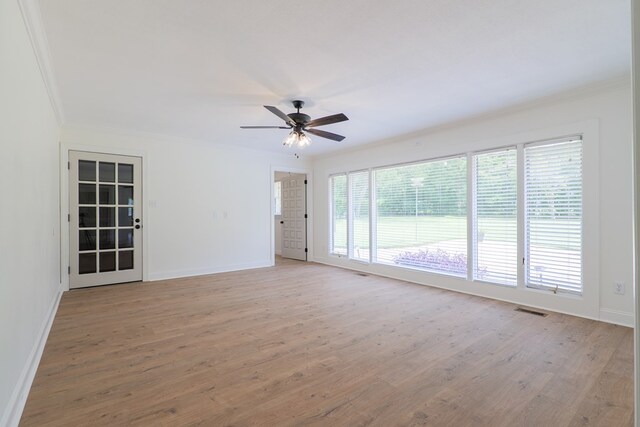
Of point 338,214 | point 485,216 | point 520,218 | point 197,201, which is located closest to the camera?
point 520,218

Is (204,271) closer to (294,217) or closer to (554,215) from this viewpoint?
(294,217)

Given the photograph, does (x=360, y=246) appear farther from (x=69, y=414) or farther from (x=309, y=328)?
(x=69, y=414)

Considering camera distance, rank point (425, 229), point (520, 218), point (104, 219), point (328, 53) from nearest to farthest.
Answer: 1. point (328, 53)
2. point (520, 218)
3. point (104, 219)
4. point (425, 229)

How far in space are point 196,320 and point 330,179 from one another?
4.40m

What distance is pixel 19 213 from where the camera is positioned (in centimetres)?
188

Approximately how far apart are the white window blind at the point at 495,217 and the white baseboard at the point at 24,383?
189 inches

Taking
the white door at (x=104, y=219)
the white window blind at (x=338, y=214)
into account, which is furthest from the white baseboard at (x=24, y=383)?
the white window blind at (x=338, y=214)

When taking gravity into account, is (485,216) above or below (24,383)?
above

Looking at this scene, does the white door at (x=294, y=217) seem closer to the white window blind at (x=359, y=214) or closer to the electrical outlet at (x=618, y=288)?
the white window blind at (x=359, y=214)

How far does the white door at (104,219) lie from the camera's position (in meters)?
4.64

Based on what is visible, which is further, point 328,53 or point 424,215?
point 424,215

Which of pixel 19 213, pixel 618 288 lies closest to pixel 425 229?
pixel 618 288

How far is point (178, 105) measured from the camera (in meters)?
3.82

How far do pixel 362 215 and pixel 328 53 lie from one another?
3987 mm
